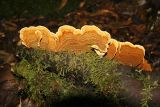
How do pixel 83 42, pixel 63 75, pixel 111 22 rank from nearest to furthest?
pixel 83 42
pixel 63 75
pixel 111 22

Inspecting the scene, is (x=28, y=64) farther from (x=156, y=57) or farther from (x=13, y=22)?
(x=13, y=22)

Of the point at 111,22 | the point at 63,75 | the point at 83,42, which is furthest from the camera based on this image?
the point at 111,22

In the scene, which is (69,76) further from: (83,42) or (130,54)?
(130,54)

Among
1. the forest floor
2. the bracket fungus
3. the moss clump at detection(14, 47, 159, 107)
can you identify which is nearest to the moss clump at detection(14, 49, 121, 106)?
the moss clump at detection(14, 47, 159, 107)

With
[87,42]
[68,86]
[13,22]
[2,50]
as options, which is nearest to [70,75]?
[68,86]

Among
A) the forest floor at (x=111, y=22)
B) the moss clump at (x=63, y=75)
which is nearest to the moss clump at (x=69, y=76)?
the moss clump at (x=63, y=75)

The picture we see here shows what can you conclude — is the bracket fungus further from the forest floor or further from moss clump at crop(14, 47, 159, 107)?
the forest floor

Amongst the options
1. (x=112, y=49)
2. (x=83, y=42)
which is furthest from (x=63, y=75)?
(x=112, y=49)
